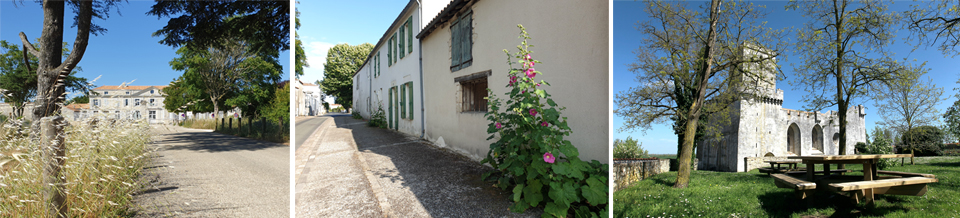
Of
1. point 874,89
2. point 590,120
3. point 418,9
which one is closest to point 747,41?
point 874,89

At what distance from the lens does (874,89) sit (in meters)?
3.18

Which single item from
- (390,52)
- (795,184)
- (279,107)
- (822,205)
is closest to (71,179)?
(279,107)

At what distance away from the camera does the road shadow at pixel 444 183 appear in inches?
109

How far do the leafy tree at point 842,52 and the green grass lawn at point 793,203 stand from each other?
621 millimetres

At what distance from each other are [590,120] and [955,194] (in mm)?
3054

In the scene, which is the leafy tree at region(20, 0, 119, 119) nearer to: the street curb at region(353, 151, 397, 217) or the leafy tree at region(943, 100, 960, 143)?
the street curb at region(353, 151, 397, 217)

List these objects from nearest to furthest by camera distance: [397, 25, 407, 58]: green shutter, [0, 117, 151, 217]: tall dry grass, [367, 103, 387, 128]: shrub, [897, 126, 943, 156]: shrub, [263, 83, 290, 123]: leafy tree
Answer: [0, 117, 151, 217]: tall dry grass
[897, 126, 943, 156]: shrub
[263, 83, 290, 123]: leafy tree
[397, 25, 407, 58]: green shutter
[367, 103, 387, 128]: shrub

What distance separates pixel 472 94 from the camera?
594 centimetres

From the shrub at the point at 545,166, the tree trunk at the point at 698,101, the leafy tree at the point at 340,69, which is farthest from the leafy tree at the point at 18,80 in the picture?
the leafy tree at the point at 340,69

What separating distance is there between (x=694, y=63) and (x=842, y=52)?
11.5 feet

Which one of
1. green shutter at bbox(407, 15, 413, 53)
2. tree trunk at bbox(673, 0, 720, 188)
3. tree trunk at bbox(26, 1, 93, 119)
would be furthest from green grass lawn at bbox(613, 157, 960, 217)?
green shutter at bbox(407, 15, 413, 53)

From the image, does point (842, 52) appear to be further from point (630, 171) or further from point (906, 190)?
point (630, 171)

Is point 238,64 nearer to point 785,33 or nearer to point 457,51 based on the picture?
point 457,51

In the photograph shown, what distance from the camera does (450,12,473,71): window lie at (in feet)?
18.4
